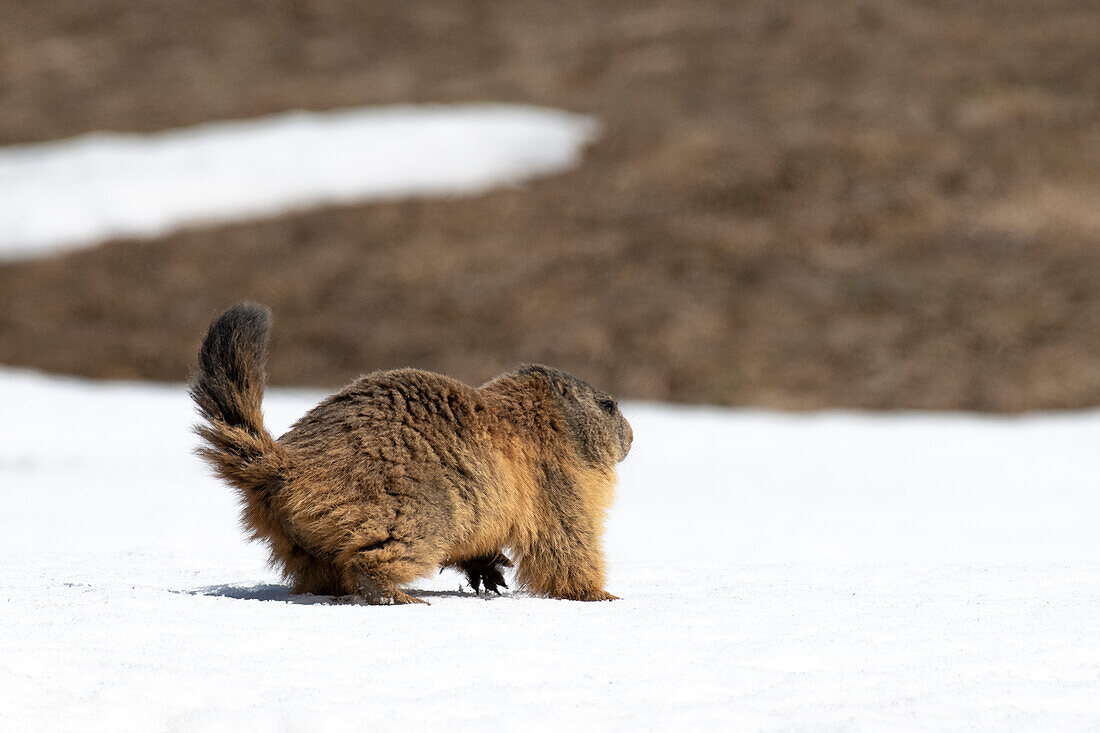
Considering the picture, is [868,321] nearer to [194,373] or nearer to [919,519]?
[919,519]

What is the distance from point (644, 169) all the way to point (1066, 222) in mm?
7133

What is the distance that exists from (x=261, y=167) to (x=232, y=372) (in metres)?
20.3

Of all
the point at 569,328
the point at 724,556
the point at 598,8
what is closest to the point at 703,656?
the point at 724,556

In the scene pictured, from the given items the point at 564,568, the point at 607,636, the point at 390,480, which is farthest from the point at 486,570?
the point at 607,636

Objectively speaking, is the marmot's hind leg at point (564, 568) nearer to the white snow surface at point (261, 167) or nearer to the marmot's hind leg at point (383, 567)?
the marmot's hind leg at point (383, 567)

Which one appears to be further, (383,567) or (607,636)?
(383,567)

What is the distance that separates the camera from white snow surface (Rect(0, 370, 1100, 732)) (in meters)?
3.93

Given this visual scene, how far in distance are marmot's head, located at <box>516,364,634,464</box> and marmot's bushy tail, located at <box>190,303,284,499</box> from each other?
1.49m

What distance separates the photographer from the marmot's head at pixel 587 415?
6211 mm

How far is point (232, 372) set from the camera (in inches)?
212

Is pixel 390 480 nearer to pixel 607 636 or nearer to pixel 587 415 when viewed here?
pixel 607 636

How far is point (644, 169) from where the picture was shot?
23141 mm

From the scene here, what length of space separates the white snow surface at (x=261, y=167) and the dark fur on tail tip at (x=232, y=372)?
18.4 metres

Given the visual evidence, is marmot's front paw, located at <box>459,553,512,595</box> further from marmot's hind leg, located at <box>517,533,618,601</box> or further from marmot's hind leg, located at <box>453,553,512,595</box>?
marmot's hind leg, located at <box>517,533,618,601</box>
